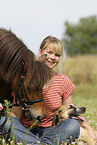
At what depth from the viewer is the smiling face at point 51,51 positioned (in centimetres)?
386

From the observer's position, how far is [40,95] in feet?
9.50

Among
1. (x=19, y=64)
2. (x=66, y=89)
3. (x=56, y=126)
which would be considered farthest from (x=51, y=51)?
(x=56, y=126)

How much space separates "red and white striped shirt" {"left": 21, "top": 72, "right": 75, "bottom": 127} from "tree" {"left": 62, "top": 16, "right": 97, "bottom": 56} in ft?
150

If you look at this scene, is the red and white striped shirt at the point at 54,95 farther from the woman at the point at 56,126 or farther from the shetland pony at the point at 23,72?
the shetland pony at the point at 23,72

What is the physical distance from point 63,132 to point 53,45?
1.38 metres

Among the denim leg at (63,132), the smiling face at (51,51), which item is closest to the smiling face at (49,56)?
the smiling face at (51,51)

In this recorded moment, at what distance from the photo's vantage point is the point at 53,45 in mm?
3861

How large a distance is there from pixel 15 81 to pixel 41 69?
0.36 m

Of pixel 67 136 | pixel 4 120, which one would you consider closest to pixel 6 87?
pixel 4 120

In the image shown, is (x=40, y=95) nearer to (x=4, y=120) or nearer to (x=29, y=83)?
(x=29, y=83)

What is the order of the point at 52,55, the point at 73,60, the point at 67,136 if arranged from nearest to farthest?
the point at 67,136 < the point at 52,55 < the point at 73,60

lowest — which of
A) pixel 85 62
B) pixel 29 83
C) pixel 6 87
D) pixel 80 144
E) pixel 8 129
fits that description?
pixel 85 62

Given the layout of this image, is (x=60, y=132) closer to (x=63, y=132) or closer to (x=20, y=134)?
(x=63, y=132)

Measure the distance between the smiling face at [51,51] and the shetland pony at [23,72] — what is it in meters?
0.70
